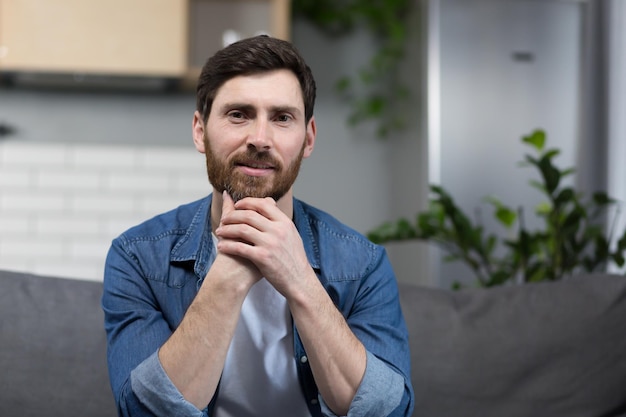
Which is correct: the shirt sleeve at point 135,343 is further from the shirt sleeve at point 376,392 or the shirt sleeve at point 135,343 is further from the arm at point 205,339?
the shirt sleeve at point 376,392

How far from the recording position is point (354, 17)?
409 cm

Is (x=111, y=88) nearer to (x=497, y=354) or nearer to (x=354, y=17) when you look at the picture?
(x=354, y=17)

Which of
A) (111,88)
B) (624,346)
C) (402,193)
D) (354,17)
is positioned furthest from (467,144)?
(624,346)

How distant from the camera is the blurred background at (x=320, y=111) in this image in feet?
11.0

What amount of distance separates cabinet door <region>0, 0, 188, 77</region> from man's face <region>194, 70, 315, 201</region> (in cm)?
206

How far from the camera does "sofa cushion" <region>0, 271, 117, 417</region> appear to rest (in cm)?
152

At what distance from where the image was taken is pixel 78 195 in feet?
11.1

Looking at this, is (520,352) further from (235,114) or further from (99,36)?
(99,36)

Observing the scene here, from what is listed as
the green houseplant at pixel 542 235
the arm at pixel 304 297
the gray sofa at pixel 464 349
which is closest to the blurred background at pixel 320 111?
the green houseplant at pixel 542 235

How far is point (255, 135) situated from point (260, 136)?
0.01 metres

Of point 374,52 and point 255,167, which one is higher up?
point 374,52

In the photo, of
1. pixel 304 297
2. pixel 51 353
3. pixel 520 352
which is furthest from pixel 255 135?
pixel 520 352

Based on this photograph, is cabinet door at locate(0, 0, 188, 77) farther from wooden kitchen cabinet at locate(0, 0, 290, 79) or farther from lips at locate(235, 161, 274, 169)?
lips at locate(235, 161, 274, 169)

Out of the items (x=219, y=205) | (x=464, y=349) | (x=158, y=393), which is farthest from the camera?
(x=464, y=349)
